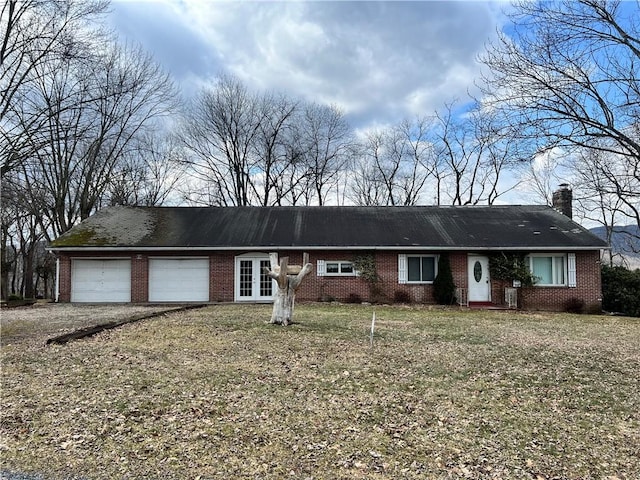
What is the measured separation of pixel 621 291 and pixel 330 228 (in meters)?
12.1

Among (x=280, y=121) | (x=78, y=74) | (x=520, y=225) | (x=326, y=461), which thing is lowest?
(x=326, y=461)

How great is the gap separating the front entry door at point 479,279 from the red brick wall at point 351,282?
0.88 feet

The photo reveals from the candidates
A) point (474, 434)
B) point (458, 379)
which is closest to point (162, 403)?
point (474, 434)

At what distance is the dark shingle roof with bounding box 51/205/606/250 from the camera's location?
17859 millimetres

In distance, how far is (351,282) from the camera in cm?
1798

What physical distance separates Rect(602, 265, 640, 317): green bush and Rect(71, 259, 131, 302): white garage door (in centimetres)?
1973

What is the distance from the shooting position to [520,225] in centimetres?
1958

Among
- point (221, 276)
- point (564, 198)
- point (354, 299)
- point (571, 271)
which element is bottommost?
point (354, 299)

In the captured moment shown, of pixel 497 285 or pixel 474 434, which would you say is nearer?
pixel 474 434

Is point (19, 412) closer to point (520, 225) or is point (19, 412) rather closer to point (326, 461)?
point (326, 461)

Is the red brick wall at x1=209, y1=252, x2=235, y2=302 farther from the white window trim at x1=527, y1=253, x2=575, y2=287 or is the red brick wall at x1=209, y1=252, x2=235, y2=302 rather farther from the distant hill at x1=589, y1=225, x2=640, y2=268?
the distant hill at x1=589, y1=225, x2=640, y2=268

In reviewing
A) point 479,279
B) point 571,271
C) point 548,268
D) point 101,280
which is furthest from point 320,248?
point 571,271

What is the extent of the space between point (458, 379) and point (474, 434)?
1935mm

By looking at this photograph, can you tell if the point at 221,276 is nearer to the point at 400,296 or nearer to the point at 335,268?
the point at 335,268
